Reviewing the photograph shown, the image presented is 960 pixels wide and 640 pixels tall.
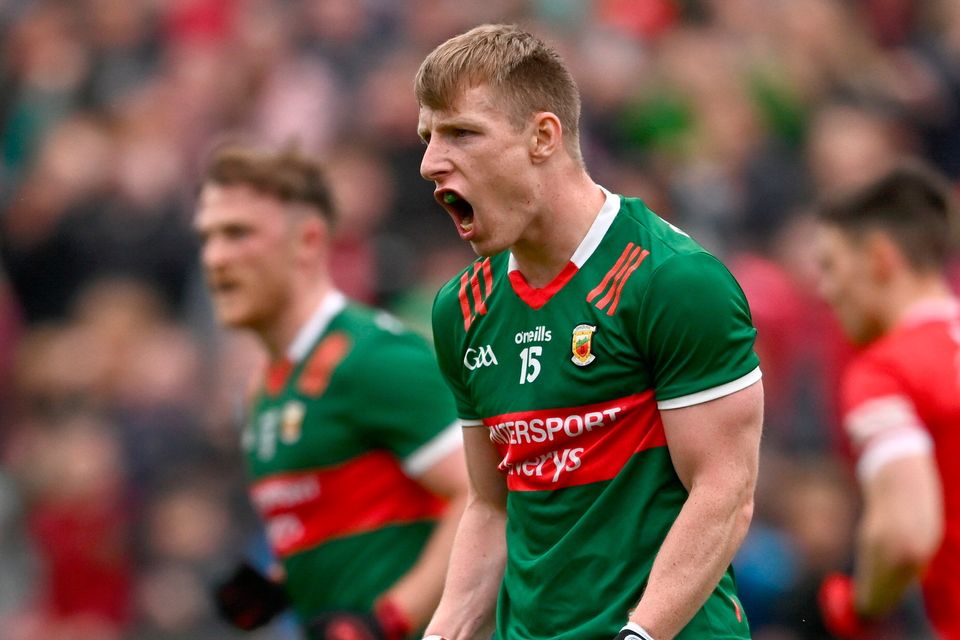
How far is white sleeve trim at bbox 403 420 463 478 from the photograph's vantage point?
20.0 feet

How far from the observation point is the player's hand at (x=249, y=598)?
6.51 metres

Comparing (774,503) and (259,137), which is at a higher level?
(259,137)

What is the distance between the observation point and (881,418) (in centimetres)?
594

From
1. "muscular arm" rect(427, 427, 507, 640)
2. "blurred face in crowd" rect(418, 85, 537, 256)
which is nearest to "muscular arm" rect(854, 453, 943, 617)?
"muscular arm" rect(427, 427, 507, 640)

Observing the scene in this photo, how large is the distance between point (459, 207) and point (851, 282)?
113 inches

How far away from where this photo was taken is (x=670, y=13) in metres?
11.9

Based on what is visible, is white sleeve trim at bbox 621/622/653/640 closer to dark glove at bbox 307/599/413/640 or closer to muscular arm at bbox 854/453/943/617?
dark glove at bbox 307/599/413/640

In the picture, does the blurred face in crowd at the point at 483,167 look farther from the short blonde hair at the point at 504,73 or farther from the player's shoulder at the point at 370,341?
the player's shoulder at the point at 370,341

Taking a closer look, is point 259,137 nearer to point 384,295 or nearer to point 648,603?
point 384,295

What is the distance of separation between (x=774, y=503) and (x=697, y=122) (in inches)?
113

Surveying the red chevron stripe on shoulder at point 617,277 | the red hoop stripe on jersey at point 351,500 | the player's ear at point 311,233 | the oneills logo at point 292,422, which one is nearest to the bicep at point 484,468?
the red chevron stripe on shoulder at point 617,277

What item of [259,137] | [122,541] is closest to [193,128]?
[259,137]

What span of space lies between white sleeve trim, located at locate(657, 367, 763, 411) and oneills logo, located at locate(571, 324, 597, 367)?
0.24 m

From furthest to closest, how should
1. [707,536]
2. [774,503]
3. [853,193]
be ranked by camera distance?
[774,503] < [853,193] < [707,536]
